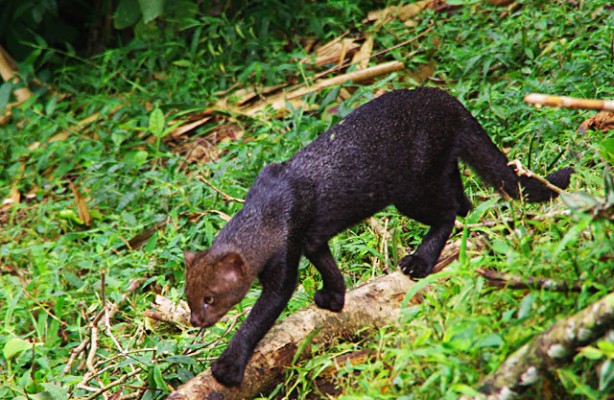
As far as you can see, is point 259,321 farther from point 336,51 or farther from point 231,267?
point 336,51

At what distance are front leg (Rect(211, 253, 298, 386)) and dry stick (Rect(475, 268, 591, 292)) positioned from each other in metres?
1.40

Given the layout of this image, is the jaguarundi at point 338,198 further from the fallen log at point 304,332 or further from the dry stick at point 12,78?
the dry stick at point 12,78

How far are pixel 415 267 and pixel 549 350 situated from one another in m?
1.88

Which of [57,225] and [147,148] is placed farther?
[147,148]

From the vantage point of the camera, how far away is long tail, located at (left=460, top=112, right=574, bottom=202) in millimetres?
5230

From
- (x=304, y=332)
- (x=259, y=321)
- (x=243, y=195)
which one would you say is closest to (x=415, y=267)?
(x=304, y=332)

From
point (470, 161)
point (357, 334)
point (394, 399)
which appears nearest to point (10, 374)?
point (357, 334)

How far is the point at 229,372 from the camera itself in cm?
423

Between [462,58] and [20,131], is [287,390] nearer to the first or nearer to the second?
[462,58]

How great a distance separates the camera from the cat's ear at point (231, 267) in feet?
14.5

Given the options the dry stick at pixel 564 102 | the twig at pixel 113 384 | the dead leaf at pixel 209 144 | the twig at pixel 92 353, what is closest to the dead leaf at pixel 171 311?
the twig at pixel 92 353

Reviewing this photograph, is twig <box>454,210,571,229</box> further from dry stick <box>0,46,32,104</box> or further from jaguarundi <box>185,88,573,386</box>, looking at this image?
dry stick <box>0,46,32,104</box>

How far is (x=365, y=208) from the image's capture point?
5.02 metres

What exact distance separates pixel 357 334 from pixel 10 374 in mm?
2413
